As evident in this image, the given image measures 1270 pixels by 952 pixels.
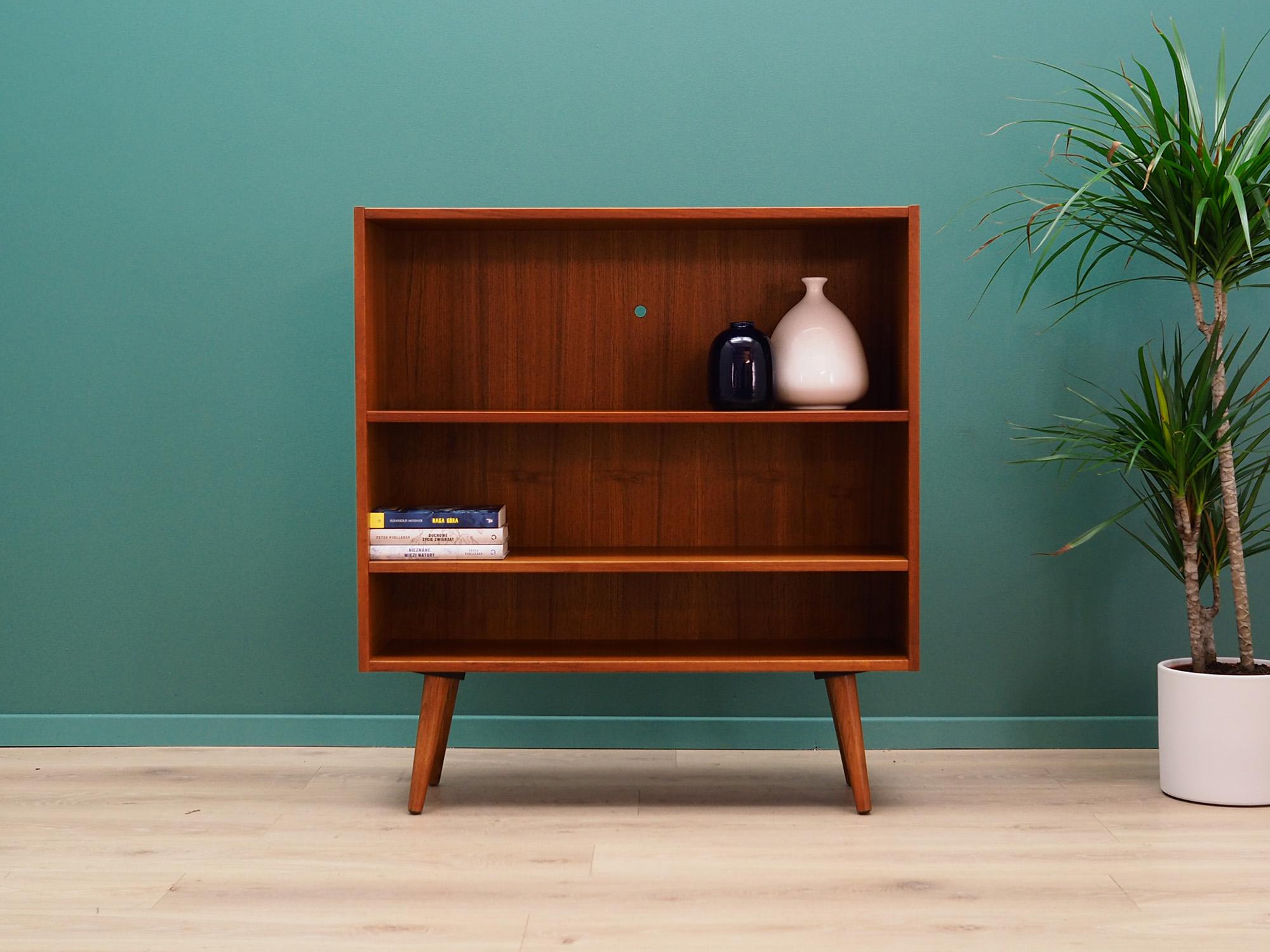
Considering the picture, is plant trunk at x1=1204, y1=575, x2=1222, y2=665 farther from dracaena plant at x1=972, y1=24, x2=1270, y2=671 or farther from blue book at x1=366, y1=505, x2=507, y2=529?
blue book at x1=366, y1=505, x2=507, y2=529

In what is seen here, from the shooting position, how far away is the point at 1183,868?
5.40ft

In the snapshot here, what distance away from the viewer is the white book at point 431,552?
193cm

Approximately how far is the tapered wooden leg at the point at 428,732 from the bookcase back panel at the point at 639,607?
0.21m

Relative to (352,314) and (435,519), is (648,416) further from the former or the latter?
(352,314)

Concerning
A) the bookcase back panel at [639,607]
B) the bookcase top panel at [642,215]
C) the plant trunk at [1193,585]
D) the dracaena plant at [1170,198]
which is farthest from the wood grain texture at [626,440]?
the plant trunk at [1193,585]

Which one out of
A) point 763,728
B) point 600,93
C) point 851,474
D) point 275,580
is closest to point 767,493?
point 851,474

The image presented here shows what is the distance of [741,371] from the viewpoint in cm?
196

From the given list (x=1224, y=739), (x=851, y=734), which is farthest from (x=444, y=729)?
(x=1224, y=739)

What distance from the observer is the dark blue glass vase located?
1.96 metres

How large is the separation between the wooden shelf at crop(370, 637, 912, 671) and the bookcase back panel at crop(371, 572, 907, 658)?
0.11 meters

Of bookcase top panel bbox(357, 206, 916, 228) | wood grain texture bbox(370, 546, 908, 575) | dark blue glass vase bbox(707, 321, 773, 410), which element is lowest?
wood grain texture bbox(370, 546, 908, 575)

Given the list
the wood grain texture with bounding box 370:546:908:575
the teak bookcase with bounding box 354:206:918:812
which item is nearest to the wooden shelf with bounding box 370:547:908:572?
the wood grain texture with bounding box 370:546:908:575

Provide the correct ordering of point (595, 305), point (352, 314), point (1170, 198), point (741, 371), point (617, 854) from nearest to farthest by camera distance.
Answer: point (617, 854), point (1170, 198), point (741, 371), point (595, 305), point (352, 314)

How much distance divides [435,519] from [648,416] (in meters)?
0.44
